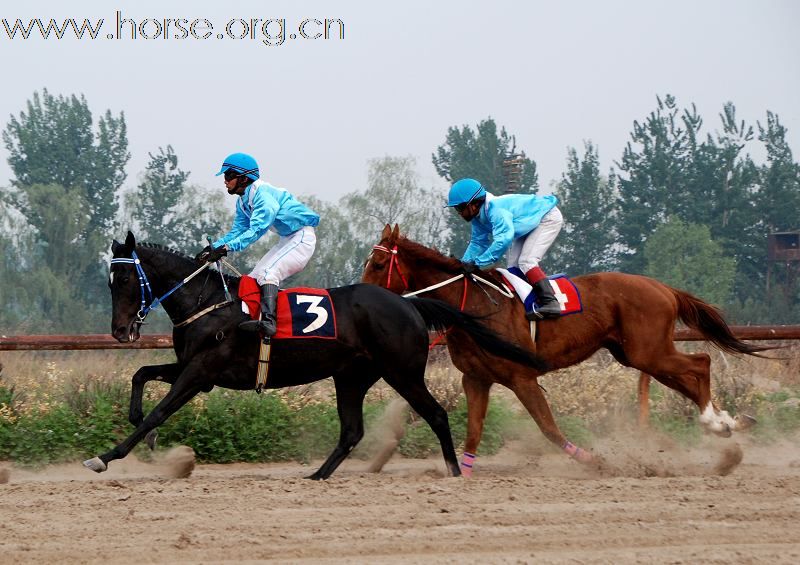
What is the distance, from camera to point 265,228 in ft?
23.1

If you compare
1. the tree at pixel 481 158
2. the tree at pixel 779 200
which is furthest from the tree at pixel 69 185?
the tree at pixel 779 200

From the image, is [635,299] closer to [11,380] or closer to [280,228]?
[280,228]

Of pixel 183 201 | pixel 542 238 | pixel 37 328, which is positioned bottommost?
pixel 37 328

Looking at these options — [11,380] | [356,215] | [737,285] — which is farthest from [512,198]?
[737,285]

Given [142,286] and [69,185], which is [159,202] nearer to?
[69,185]

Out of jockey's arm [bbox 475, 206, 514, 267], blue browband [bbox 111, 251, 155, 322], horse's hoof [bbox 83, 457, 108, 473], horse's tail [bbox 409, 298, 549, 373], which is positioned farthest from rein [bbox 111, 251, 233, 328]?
jockey's arm [bbox 475, 206, 514, 267]

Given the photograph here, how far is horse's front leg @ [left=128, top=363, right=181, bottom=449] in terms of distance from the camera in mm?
6877

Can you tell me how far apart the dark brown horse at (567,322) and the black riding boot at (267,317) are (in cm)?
98

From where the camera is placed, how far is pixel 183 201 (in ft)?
137

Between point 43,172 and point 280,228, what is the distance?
39349mm

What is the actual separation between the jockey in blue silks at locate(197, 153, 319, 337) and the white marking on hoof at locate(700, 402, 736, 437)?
3232 millimetres

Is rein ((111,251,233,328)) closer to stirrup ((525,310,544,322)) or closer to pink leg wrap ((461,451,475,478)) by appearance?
pink leg wrap ((461,451,475,478))

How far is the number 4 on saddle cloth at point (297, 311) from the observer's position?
7.05m

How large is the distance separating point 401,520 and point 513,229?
9.59 ft
